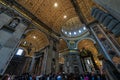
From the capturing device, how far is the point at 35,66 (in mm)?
11086

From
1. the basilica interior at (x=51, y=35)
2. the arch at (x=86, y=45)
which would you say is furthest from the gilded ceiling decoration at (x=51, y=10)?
the arch at (x=86, y=45)

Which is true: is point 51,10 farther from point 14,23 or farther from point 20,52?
point 20,52

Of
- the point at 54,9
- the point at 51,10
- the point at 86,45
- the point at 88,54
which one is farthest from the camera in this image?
the point at 86,45

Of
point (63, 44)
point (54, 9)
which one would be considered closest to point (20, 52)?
point (63, 44)

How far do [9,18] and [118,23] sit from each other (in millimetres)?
8877

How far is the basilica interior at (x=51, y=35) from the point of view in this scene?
180 inches

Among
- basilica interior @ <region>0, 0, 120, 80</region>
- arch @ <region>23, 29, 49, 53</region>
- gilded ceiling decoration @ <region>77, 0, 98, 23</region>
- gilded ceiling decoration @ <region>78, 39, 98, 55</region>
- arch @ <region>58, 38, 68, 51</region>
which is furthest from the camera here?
arch @ <region>58, 38, 68, 51</region>

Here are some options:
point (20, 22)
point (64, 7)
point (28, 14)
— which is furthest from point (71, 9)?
point (20, 22)

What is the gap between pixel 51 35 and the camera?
41.3 ft

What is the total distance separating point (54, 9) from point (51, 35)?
3973 mm

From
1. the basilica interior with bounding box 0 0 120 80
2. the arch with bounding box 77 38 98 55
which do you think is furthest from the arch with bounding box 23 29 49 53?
the arch with bounding box 77 38 98 55

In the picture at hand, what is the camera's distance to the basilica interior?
4564 millimetres

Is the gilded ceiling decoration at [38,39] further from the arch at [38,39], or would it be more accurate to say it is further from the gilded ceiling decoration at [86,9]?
the gilded ceiling decoration at [86,9]

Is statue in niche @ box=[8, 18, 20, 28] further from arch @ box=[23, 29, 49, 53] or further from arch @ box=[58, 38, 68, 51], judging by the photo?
arch @ box=[58, 38, 68, 51]
